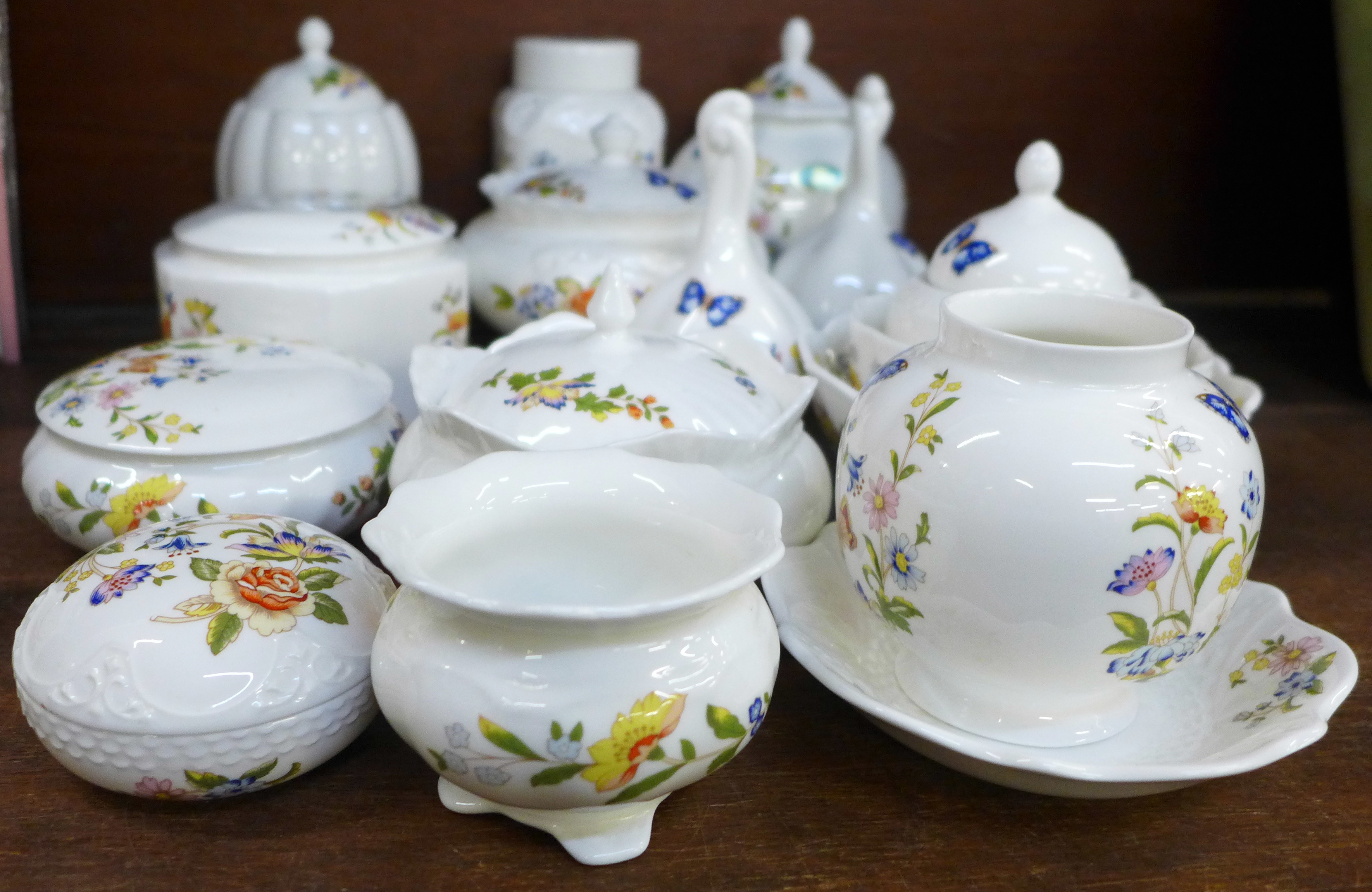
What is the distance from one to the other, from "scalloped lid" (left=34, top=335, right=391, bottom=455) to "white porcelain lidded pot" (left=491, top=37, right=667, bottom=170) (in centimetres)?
43

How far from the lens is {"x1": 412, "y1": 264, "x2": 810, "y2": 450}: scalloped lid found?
616 millimetres

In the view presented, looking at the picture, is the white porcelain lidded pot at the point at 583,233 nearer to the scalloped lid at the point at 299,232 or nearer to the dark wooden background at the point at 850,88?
the scalloped lid at the point at 299,232

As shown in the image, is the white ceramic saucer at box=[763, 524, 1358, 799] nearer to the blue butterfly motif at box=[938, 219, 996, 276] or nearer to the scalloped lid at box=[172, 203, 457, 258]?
the blue butterfly motif at box=[938, 219, 996, 276]

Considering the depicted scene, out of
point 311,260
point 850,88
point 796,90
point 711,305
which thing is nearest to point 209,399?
point 311,260

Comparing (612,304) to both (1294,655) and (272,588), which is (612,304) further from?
(1294,655)

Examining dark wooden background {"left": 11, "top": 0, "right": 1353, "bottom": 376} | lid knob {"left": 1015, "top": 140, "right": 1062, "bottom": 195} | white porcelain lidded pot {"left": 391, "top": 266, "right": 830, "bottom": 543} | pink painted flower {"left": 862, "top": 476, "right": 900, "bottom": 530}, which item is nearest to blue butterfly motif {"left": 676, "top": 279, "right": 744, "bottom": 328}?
white porcelain lidded pot {"left": 391, "top": 266, "right": 830, "bottom": 543}

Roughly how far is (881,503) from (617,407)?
164 millimetres

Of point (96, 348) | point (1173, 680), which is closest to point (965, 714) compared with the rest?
point (1173, 680)

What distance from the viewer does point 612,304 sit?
0.65 meters

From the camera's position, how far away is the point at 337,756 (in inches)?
21.0

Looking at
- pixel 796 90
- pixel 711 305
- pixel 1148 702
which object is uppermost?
pixel 796 90

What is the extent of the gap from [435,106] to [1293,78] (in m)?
0.89

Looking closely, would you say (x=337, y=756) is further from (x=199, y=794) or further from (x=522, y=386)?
(x=522, y=386)

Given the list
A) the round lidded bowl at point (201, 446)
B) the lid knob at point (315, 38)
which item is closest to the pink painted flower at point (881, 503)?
the round lidded bowl at point (201, 446)
